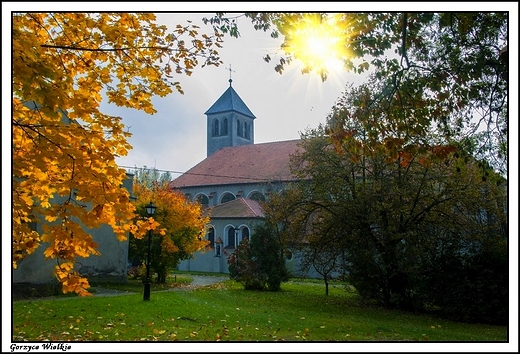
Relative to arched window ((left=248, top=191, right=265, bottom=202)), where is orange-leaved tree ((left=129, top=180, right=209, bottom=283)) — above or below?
below

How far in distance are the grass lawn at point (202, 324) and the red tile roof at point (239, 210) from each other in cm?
1893

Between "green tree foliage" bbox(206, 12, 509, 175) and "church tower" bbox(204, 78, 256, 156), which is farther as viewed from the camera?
"church tower" bbox(204, 78, 256, 156)

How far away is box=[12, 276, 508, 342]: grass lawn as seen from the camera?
7492 mm

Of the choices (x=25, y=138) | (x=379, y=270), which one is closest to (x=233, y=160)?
(x=379, y=270)

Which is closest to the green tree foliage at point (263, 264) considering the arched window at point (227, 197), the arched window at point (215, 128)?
the arched window at point (227, 197)

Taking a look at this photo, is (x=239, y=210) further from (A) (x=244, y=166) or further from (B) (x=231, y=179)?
(A) (x=244, y=166)

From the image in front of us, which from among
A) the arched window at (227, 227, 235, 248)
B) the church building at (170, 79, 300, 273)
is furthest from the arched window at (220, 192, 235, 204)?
the arched window at (227, 227, 235, 248)

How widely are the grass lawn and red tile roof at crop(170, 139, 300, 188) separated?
25109 mm

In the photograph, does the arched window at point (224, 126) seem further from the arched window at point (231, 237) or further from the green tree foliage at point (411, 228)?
the green tree foliage at point (411, 228)

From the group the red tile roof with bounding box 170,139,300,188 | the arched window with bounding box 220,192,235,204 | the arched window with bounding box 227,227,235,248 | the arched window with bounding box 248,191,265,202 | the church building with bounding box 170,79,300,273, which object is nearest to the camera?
the church building with bounding box 170,79,300,273

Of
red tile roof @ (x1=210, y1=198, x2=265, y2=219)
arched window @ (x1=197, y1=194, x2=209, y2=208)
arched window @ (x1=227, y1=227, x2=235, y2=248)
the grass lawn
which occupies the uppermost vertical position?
arched window @ (x1=197, y1=194, x2=209, y2=208)

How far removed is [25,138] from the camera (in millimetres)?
3998

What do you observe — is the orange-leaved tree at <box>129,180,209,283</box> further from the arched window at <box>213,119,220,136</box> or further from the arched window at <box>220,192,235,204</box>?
the arched window at <box>213,119,220,136</box>

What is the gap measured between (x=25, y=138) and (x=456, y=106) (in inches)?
245
